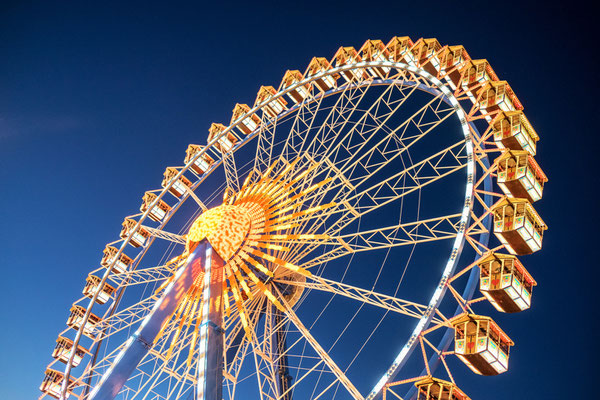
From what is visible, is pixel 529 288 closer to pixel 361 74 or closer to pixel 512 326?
pixel 361 74

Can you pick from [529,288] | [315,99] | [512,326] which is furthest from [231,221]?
[512,326]

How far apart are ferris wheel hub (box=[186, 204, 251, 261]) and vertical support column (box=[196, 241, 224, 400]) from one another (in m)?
0.25

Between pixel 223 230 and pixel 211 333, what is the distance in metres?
3.32

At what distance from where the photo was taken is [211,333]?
1155 cm

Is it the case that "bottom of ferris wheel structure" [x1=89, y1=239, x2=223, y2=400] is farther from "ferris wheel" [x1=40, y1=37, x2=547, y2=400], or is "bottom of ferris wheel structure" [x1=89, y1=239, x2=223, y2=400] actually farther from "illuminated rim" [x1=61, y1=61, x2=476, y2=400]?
"illuminated rim" [x1=61, y1=61, x2=476, y2=400]

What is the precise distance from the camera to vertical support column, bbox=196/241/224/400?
10453mm

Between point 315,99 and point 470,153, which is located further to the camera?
point 315,99

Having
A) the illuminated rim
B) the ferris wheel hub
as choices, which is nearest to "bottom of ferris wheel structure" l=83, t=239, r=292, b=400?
the ferris wheel hub

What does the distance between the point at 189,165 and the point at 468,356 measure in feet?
37.7

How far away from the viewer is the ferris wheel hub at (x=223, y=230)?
45.6 ft

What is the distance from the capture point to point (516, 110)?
44.1ft

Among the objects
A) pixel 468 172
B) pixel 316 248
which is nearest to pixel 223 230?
pixel 316 248

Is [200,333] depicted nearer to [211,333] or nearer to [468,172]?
[211,333]

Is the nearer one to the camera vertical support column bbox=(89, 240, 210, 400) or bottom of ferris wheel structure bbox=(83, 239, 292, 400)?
bottom of ferris wheel structure bbox=(83, 239, 292, 400)
